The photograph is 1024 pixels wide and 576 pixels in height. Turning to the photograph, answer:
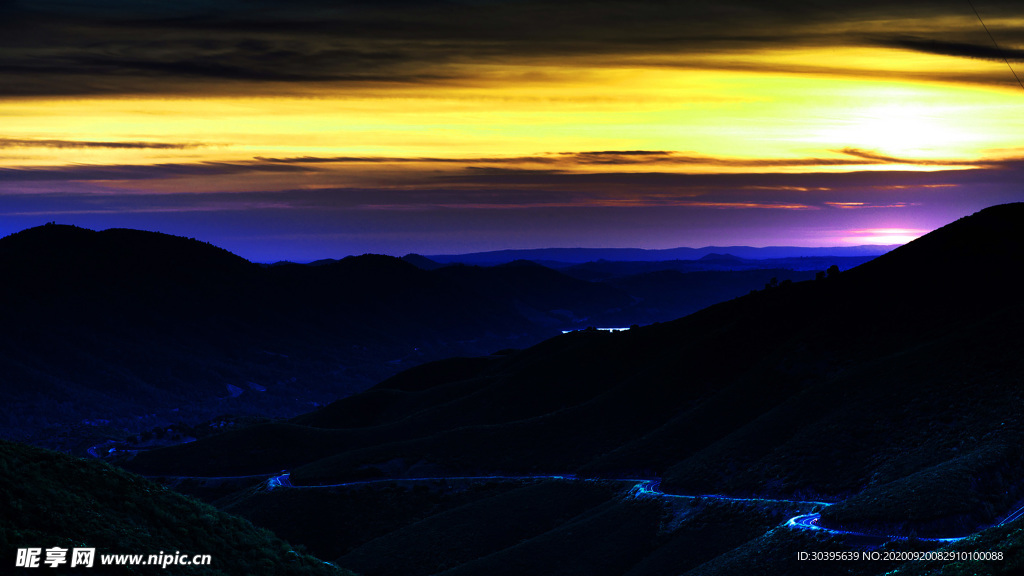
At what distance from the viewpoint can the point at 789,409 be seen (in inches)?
4498

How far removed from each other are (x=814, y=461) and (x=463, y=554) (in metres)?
38.9

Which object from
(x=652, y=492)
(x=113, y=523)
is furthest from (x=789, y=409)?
(x=113, y=523)

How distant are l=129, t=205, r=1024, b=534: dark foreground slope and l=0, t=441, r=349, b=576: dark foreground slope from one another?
45.8m

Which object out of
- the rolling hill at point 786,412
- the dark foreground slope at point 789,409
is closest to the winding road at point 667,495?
the rolling hill at point 786,412

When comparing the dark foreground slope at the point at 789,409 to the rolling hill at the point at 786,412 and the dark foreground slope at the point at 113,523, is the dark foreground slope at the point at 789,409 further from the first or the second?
the dark foreground slope at the point at 113,523

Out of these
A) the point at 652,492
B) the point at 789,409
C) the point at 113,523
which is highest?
the point at 789,409

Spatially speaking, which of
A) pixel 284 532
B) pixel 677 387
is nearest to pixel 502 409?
pixel 677 387

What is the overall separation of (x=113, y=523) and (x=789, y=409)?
7838cm

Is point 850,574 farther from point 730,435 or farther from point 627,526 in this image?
point 730,435

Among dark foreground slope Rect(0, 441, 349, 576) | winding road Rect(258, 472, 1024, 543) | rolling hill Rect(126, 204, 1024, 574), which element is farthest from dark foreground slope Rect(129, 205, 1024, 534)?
dark foreground slope Rect(0, 441, 349, 576)

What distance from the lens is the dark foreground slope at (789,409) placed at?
89062 millimetres

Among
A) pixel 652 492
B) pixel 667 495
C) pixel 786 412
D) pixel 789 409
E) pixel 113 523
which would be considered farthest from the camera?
pixel 789 409

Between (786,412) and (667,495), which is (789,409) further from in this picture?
(667,495)

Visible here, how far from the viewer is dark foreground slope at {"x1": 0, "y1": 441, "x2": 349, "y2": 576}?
55.9 meters
